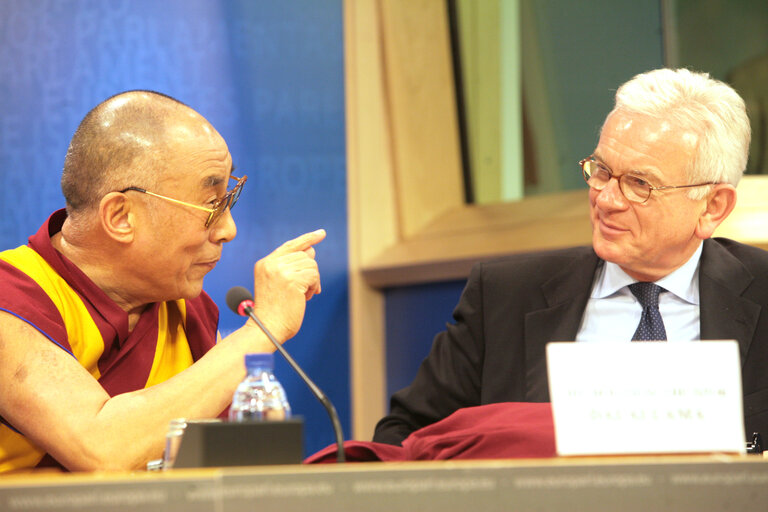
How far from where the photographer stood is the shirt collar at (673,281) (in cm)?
188

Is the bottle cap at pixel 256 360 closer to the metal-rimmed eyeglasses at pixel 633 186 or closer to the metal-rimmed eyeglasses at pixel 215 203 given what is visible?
the metal-rimmed eyeglasses at pixel 215 203

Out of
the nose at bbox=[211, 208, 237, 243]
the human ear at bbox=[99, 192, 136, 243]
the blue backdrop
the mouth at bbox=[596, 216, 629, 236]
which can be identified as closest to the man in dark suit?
the mouth at bbox=[596, 216, 629, 236]

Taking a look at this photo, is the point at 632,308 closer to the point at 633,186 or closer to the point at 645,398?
the point at 633,186

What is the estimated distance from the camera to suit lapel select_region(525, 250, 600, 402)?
187 cm

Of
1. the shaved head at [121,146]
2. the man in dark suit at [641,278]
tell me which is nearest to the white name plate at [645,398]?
the man in dark suit at [641,278]

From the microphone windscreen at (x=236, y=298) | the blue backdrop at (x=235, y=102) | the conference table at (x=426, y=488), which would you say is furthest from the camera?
the blue backdrop at (x=235, y=102)

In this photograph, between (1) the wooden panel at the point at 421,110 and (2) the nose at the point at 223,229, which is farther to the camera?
(1) the wooden panel at the point at 421,110

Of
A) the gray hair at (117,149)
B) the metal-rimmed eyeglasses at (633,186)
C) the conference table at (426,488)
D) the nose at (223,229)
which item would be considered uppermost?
the gray hair at (117,149)

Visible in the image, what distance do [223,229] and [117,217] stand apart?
0.21 metres

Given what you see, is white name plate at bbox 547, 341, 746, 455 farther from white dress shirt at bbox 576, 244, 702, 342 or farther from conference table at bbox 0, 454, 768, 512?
white dress shirt at bbox 576, 244, 702, 342

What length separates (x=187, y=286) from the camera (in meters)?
1.81

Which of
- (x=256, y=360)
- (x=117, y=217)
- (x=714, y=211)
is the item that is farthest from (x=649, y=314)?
(x=117, y=217)

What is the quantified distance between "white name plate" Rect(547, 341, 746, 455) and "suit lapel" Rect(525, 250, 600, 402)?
2.37 feet

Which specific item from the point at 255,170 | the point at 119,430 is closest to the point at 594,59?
the point at 255,170
